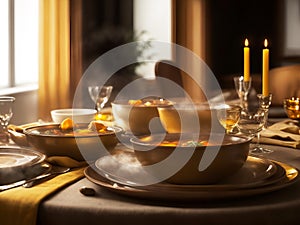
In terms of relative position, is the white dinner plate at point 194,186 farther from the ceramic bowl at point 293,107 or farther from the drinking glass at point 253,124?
the ceramic bowl at point 293,107

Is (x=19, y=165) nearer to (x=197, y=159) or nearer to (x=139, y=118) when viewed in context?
(x=197, y=159)

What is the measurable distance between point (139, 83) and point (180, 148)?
12.6 ft

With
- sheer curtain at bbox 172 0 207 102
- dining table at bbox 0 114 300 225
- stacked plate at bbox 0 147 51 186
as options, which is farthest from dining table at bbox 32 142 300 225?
sheer curtain at bbox 172 0 207 102

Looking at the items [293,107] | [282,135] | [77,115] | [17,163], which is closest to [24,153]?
[17,163]

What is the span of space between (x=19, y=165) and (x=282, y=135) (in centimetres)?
83

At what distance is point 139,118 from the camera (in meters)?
1.63

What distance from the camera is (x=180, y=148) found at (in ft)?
3.35

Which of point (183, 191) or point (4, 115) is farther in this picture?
point (4, 115)

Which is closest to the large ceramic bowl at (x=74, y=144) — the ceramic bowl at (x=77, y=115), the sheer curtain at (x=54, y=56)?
the ceramic bowl at (x=77, y=115)

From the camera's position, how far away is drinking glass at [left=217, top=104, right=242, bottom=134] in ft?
4.83

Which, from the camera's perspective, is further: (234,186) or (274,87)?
(274,87)

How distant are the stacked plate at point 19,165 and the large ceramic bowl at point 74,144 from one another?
0.06 metres

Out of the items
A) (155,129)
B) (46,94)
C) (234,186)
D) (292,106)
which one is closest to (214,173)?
(234,186)

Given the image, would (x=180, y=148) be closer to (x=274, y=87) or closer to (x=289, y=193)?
(x=289, y=193)
